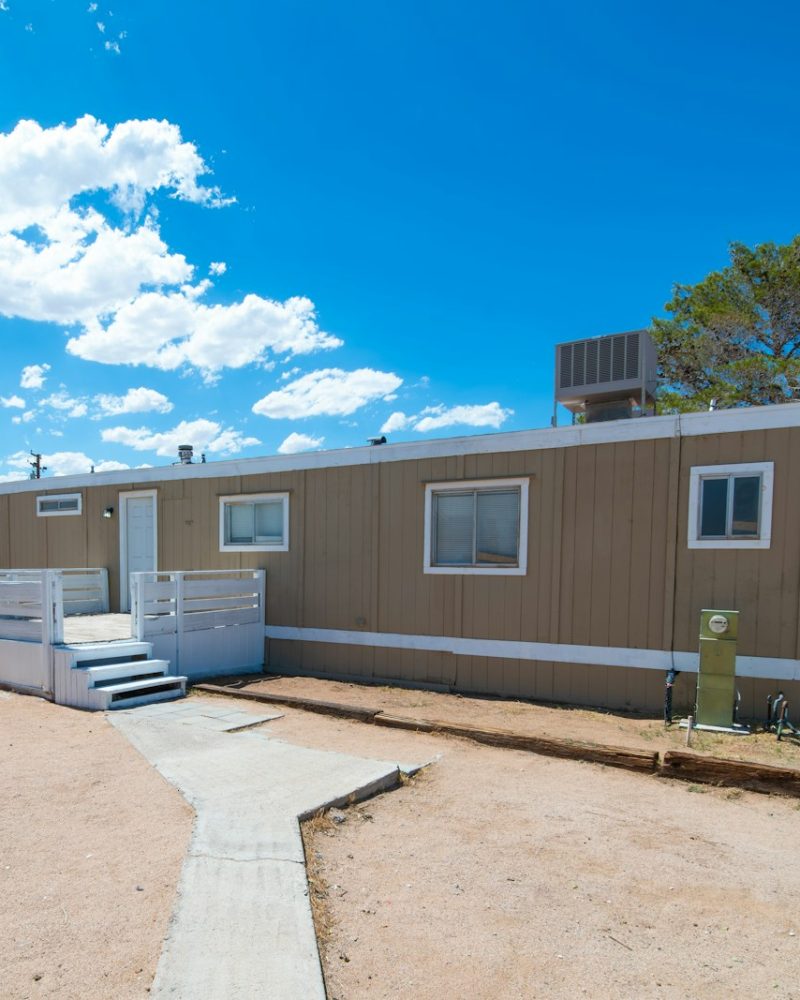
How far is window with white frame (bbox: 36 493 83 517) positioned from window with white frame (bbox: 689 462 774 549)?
977 centimetres

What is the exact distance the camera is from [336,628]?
8.36 meters

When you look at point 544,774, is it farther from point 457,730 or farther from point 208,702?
point 208,702

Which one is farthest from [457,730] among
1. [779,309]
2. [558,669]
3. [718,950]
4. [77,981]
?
[779,309]

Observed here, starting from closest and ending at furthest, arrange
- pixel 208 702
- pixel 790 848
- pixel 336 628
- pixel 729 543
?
pixel 790 848 < pixel 729 543 < pixel 208 702 < pixel 336 628

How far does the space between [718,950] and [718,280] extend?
14729mm

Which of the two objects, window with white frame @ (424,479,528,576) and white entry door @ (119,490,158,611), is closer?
window with white frame @ (424,479,528,576)

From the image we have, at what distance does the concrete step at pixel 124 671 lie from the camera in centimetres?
651

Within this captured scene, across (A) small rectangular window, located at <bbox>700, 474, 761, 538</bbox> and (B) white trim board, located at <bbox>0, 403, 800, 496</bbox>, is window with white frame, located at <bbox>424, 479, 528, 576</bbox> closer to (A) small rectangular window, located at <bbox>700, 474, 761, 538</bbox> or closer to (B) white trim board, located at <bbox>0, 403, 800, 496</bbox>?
(B) white trim board, located at <bbox>0, 403, 800, 496</bbox>

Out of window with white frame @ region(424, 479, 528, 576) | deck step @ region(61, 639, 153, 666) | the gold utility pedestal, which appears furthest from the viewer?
window with white frame @ region(424, 479, 528, 576)

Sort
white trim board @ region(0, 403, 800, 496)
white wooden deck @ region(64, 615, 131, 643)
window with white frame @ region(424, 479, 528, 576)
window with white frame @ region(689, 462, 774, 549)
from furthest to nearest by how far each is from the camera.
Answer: white wooden deck @ region(64, 615, 131, 643)
window with white frame @ region(424, 479, 528, 576)
white trim board @ region(0, 403, 800, 496)
window with white frame @ region(689, 462, 774, 549)

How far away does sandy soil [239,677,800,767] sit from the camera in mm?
5113

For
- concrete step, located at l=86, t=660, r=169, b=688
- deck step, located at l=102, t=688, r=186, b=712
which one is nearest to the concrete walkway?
deck step, located at l=102, t=688, r=186, b=712

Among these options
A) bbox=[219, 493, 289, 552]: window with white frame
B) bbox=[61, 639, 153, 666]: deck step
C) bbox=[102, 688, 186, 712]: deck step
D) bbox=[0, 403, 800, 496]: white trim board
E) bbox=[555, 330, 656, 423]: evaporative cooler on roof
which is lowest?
bbox=[102, 688, 186, 712]: deck step

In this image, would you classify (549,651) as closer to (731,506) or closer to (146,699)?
(731,506)
